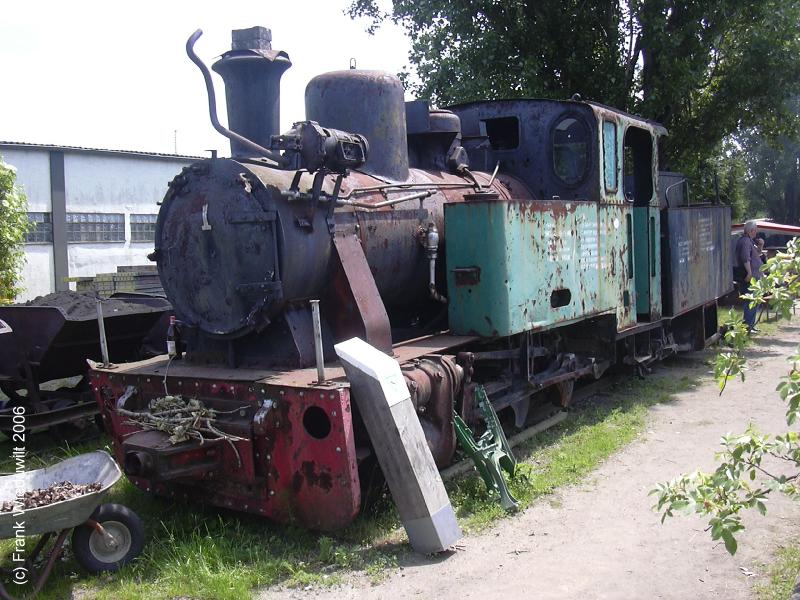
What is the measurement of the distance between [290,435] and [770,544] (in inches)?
106

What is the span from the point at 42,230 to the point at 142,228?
282cm

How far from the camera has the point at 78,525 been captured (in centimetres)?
395

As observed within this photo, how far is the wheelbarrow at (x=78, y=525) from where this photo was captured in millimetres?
3684

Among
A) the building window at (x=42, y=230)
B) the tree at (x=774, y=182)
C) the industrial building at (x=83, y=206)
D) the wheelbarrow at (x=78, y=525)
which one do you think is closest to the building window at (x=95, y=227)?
the industrial building at (x=83, y=206)

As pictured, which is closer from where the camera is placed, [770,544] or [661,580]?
[661,580]

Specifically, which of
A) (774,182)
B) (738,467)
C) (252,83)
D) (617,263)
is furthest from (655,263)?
(774,182)

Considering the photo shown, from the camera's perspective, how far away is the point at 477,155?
23.8 ft

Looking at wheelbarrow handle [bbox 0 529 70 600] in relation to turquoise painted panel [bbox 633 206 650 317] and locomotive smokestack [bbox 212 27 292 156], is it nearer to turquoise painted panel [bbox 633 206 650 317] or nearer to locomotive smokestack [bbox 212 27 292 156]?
locomotive smokestack [bbox 212 27 292 156]

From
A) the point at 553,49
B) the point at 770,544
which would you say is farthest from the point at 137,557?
the point at 553,49

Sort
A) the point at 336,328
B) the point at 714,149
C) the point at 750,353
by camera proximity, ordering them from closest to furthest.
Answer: the point at 336,328, the point at 750,353, the point at 714,149

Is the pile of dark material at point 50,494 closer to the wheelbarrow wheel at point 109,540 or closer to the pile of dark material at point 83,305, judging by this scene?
the wheelbarrow wheel at point 109,540

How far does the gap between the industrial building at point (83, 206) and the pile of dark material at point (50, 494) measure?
582 inches

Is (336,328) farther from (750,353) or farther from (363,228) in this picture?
(750,353)

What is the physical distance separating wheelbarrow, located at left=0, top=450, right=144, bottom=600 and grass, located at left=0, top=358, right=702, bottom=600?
0.11 meters
